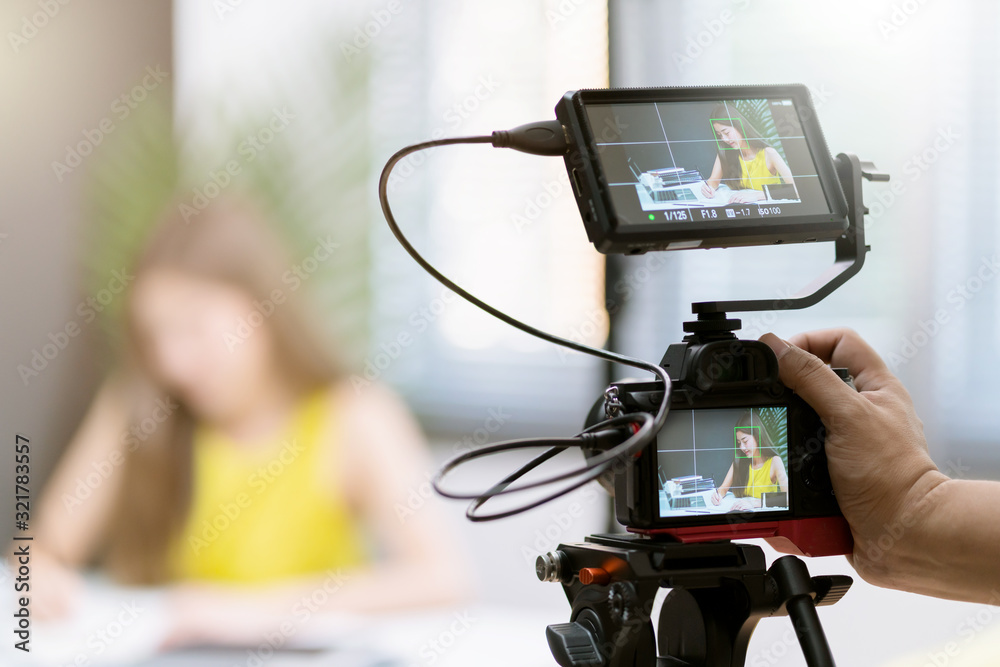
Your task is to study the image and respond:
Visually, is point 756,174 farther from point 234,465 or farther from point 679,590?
point 234,465

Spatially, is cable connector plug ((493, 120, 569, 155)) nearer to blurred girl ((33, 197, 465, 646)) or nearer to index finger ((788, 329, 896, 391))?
index finger ((788, 329, 896, 391))

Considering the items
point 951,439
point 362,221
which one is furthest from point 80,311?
point 951,439

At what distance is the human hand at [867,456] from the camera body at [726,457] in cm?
1

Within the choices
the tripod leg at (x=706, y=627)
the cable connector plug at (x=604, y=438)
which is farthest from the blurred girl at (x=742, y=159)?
the tripod leg at (x=706, y=627)

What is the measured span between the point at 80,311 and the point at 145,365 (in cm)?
16

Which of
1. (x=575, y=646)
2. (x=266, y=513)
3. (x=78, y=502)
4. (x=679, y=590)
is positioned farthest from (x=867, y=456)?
(x=78, y=502)

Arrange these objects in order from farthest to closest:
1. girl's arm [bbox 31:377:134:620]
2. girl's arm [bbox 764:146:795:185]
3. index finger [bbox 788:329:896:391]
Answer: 1. girl's arm [bbox 31:377:134:620]
2. index finger [bbox 788:329:896:391]
3. girl's arm [bbox 764:146:795:185]

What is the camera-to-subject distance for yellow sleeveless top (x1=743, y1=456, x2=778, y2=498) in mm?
680

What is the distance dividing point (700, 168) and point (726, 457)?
0.25 meters

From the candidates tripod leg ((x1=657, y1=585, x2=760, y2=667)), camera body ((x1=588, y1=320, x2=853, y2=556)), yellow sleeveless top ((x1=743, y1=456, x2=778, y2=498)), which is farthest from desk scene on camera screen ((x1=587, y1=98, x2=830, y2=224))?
tripod leg ((x1=657, y1=585, x2=760, y2=667))

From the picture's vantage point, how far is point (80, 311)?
152cm

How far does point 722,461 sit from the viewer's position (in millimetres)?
670

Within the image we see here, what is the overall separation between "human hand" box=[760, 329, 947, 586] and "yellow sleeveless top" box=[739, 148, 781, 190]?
5.5 inches

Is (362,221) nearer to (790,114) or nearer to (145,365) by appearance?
(145,365)
